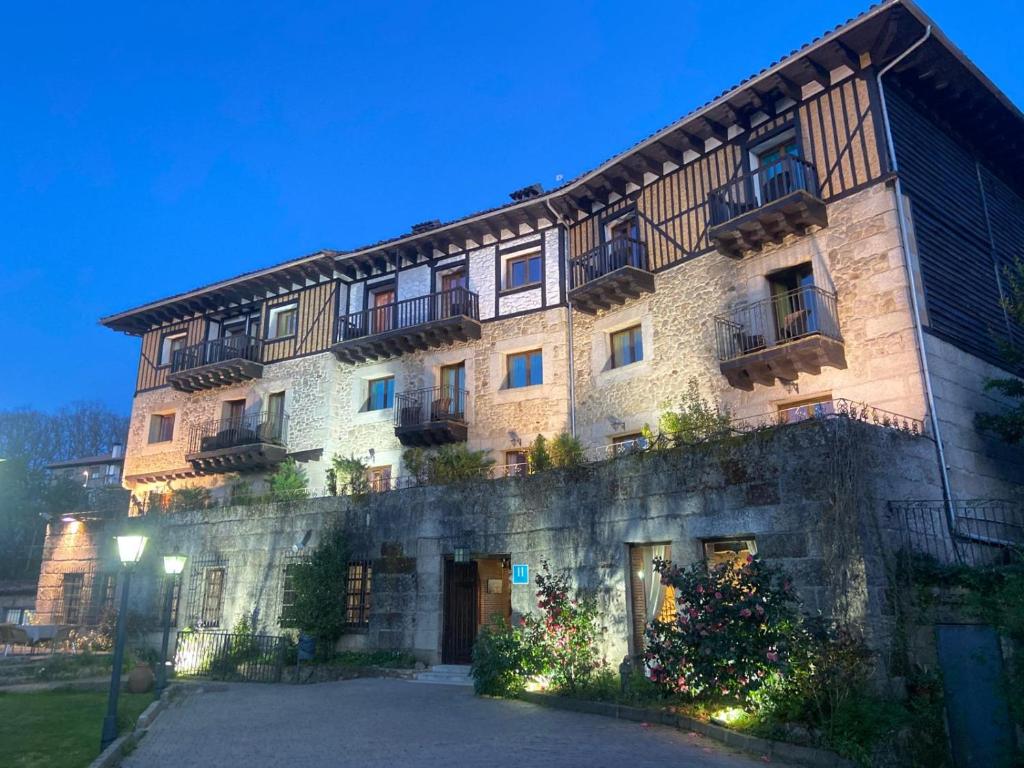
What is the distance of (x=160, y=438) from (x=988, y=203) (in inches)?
1069

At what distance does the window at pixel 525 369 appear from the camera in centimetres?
2094

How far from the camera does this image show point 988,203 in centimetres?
1766

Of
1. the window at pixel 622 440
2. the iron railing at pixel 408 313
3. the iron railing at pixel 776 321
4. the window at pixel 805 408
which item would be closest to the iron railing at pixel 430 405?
the iron railing at pixel 408 313

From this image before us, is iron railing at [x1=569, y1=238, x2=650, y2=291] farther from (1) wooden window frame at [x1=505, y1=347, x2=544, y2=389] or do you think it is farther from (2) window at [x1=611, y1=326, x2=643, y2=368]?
(1) wooden window frame at [x1=505, y1=347, x2=544, y2=389]

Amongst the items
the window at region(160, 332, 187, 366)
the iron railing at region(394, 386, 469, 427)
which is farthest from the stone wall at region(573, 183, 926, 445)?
the window at region(160, 332, 187, 366)

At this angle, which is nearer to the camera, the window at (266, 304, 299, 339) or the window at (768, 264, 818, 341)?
the window at (768, 264, 818, 341)

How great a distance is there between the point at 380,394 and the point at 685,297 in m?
10.5

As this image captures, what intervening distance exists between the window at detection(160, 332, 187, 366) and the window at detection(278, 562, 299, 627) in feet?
43.7

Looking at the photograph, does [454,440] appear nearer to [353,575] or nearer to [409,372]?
[409,372]

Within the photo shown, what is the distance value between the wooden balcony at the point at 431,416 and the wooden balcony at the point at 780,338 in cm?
799

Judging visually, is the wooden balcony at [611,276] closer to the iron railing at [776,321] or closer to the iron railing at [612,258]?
the iron railing at [612,258]

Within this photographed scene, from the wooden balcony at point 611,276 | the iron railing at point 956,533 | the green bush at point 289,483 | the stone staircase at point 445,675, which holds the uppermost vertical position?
the wooden balcony at point 611,276

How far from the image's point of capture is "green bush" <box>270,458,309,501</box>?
69.2 ft

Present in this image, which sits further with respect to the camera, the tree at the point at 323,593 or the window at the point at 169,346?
the window at the point at 169,346
